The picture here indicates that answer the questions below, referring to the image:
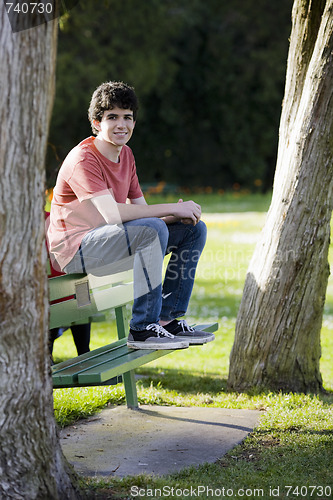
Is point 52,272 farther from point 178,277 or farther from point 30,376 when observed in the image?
point 30,376

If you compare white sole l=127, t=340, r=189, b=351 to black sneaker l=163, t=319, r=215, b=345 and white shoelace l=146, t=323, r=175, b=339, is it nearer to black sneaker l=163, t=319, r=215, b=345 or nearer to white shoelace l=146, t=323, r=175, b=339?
white shoelace l=146, t=323, r=175, b=339

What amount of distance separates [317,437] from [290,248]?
1.42m

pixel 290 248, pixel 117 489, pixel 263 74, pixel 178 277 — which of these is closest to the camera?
pixel 117 489

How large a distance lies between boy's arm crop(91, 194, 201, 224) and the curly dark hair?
64 centimetres

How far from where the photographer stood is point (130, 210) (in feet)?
13.5

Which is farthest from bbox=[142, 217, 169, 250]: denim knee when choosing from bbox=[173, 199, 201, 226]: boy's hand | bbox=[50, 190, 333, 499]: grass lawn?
bbox=[50, 190, 333, 499]: grass lawn

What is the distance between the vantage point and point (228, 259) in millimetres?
13422

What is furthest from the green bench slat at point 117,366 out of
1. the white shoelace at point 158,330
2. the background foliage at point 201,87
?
the background foliage at point 201,87

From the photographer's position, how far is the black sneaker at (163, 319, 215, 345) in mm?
4199

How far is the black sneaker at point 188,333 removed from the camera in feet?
13.8

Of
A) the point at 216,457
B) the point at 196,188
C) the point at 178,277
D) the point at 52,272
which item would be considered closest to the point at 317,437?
the point at 216,457

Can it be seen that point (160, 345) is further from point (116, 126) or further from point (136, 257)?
point (116, 126)

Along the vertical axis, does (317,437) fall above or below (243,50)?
below

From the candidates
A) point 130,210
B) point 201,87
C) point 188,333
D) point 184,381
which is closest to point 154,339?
point 188,333
